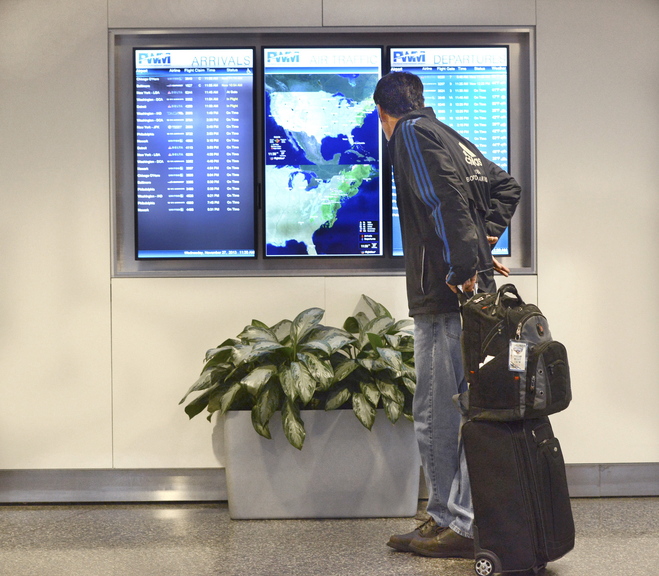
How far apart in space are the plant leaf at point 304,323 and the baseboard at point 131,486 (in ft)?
2.61

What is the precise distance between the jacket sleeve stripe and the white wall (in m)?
1.03

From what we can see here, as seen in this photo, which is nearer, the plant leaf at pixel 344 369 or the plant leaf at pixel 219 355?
the plant leaf at pixel 344 369

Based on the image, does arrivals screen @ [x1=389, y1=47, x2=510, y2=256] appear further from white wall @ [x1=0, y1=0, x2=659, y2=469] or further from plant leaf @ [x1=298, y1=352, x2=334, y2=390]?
plant leaf @ [x1=298, y1=352, x2=334, y2=390]

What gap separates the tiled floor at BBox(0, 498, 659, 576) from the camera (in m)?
2.32

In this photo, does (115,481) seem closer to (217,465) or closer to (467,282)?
(217,465)

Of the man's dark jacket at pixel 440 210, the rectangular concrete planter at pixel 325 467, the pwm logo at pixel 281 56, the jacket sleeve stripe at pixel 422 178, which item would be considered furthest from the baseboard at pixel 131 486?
the pwm logo at pixel 281 56

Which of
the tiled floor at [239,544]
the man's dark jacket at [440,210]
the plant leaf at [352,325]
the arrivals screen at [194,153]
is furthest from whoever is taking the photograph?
the arrivals screen at [194,153]

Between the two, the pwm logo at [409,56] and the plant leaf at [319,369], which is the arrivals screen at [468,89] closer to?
the pwm logo at [409,56]

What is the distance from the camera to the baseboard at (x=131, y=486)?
127 inches

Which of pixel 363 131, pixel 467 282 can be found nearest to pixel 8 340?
pixel 363 131

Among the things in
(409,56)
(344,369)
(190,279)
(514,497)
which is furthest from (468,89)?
(514,497)

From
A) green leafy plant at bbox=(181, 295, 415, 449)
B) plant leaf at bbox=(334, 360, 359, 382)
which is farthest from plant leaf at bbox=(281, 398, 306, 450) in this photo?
plant leaf at bbox=(334, 360, 359, 382)

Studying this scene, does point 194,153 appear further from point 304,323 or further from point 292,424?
point 292,424

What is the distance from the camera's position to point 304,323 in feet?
9.80
